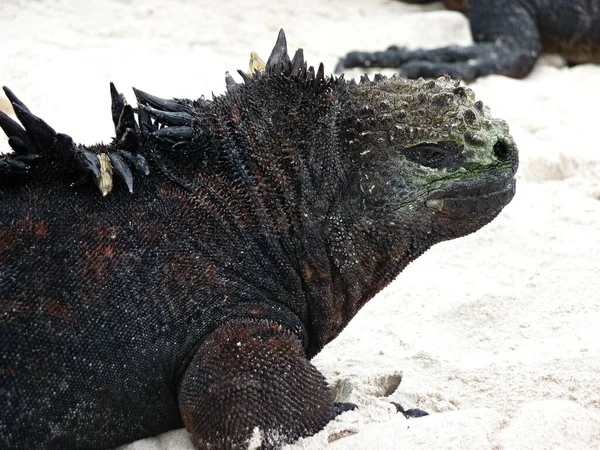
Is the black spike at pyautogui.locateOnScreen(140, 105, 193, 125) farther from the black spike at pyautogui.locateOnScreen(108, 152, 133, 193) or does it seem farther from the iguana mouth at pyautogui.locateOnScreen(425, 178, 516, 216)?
the iguana mouth at pyautogui.locateOnScreen(425, 178, 516, 216)

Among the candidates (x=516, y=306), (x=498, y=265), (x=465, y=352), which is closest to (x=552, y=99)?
(x=498, y=265)

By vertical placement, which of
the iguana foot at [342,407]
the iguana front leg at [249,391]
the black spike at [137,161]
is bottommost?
the iguana foot at [342,407]

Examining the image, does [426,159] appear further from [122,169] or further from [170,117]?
[122,169]

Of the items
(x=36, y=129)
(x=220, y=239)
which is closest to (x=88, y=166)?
(x=36, y=129)

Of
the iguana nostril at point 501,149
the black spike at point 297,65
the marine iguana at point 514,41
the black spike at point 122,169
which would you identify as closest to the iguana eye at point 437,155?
the iguana nostril at point 501,149

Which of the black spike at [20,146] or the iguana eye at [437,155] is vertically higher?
the black spike at [20,146]

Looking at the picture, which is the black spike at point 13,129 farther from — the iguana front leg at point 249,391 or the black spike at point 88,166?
the iguana front leg at point 249,391
